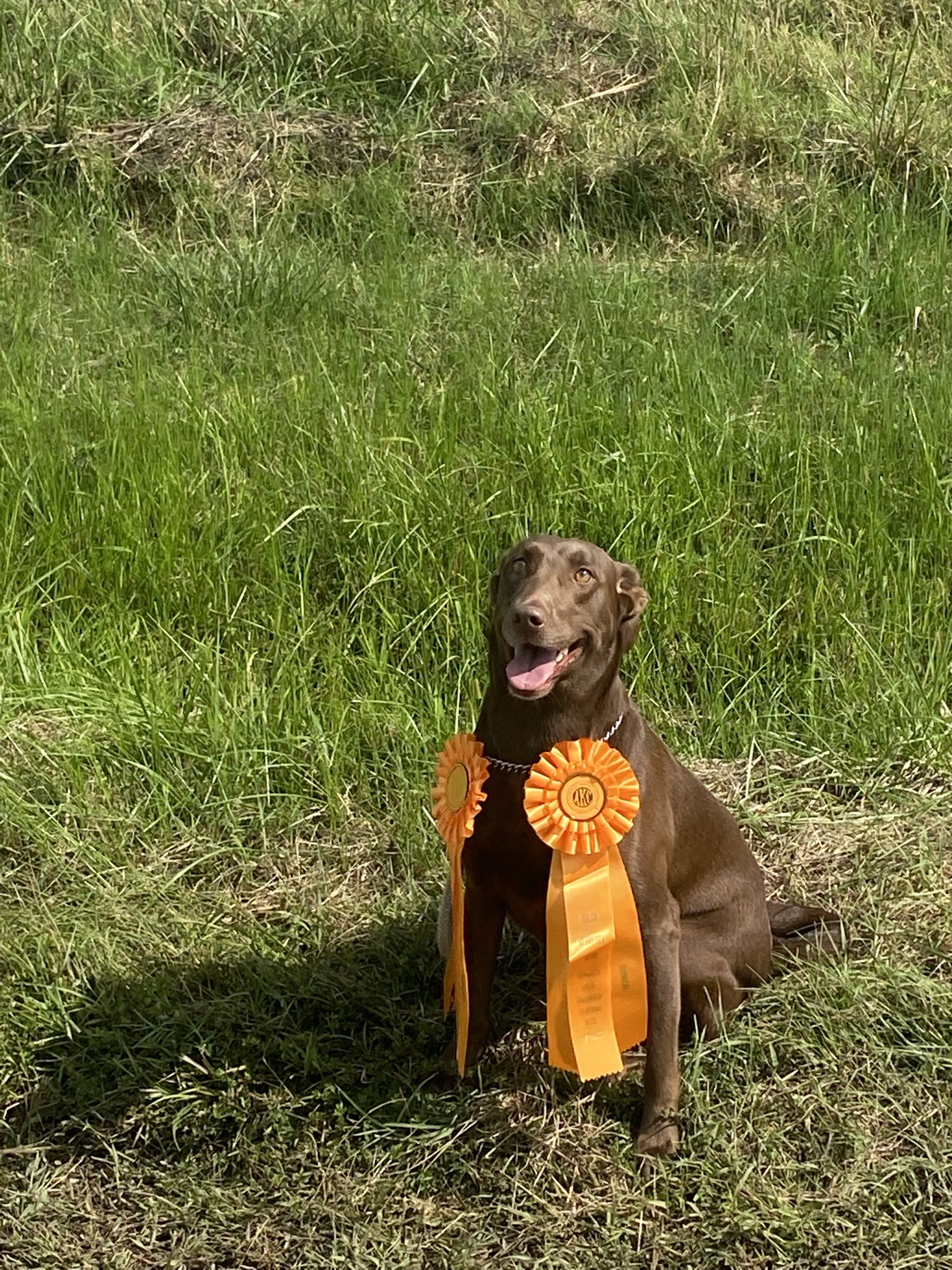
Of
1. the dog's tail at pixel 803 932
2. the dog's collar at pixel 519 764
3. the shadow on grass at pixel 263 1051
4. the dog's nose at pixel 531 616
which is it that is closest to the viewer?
the dog's nose at pixel 531 616

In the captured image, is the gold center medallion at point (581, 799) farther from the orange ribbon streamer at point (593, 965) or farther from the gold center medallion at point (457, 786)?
the gold center medallion at point (457, 786)

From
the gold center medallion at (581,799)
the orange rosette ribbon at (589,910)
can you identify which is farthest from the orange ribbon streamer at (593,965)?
the gold center medallion at (581,799)

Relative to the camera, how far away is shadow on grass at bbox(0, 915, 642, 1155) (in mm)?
3422

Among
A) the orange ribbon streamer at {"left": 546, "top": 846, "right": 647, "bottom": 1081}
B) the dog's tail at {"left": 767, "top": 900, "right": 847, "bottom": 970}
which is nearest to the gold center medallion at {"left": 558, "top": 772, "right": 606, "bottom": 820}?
the orange ribbon streamer at {"left": 546, "top": 846, "right": 647, "bottom": 1081}

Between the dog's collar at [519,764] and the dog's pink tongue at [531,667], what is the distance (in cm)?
24

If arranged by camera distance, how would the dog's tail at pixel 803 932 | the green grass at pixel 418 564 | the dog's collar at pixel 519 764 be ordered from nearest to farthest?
the dog's collar at pixel 519 764
the green grass at pixel 418 564
the dog's tail at pixel 803 932

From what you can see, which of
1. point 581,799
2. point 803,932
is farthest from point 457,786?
point 803,932

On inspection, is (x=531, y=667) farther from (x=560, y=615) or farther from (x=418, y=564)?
(x=418, y=564)

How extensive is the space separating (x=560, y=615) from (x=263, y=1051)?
1330 mm

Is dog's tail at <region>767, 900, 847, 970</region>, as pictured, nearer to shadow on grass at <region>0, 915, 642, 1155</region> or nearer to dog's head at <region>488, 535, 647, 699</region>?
shadow on grass at <region>0, 915, 642, 1155</region>

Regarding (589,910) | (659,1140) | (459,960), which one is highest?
(589,910)

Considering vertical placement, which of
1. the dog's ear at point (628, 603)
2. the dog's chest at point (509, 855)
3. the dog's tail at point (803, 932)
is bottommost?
the dog's tail at point (803, 932)

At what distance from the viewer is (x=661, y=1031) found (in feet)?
10.5

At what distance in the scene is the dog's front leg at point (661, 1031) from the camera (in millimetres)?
3205
